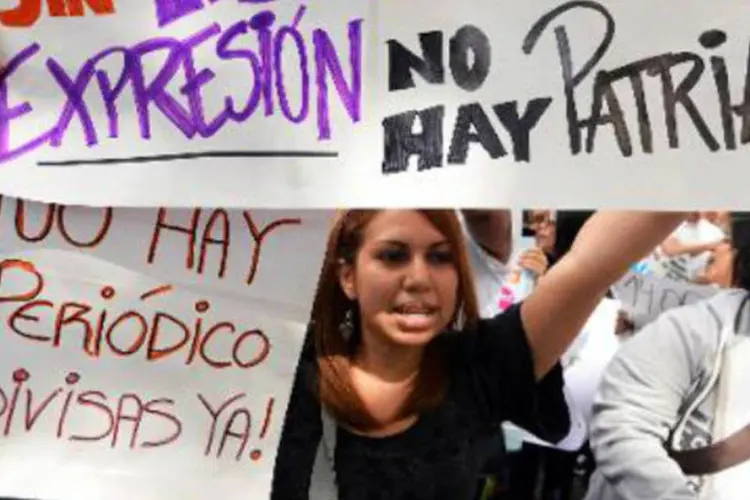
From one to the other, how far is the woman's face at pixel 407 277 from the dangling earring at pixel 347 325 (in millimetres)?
53

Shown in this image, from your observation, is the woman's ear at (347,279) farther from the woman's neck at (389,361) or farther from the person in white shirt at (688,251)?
the person in white shirt at (688,251)

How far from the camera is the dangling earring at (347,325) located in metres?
1.20

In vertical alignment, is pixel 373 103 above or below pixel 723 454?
above

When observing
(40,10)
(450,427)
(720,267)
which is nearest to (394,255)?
(450,427)

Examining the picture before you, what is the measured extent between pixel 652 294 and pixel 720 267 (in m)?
0.25

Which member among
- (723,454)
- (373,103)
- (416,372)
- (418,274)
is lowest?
(723,454)

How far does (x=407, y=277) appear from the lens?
1.12 m

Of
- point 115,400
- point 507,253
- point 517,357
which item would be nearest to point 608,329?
point 507,253

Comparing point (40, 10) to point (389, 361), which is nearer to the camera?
point (40, 10)

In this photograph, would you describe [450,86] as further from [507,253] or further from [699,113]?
[507,253]

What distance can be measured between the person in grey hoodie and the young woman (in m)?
0.28

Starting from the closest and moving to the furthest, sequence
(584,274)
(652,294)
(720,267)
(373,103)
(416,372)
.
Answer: (373,103)
(584,274)
(416,372)
(652,294)
(720,267)

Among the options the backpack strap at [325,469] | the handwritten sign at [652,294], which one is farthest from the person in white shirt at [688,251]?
the backpack strap at [325,469]

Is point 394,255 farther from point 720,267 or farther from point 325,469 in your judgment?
point 720,267
